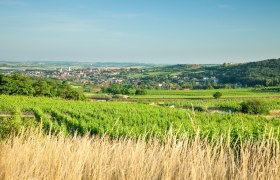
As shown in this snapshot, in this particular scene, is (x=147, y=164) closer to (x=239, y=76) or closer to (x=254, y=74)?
(x=254, y=74)

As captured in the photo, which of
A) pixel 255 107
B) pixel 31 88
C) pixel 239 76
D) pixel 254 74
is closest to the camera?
pixel 255 107

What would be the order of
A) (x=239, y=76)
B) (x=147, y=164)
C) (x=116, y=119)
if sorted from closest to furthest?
(x=147, y=164) < (x=116, y=119) < (x=239, y=76)

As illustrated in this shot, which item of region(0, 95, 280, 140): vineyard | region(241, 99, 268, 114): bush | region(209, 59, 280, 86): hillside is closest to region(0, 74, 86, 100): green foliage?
region(0, 95, 280, 140): vineyard

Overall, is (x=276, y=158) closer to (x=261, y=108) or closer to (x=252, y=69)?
(x=261, y=108)

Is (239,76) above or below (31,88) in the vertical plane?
above

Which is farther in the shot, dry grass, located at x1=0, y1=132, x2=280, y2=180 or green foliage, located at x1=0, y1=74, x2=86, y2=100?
green foliage, located at x1=0, y1=74, x2=86, y2=100

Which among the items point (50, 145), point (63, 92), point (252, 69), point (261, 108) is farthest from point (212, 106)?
point (252, 69)

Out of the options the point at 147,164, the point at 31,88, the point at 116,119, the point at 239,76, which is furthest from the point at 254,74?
the point at 147,164

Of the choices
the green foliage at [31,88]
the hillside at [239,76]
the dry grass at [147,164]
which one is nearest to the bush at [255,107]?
the green foliage at [31,88]

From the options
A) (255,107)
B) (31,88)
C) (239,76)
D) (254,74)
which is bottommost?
(255,107)

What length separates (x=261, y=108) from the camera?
1879 inches

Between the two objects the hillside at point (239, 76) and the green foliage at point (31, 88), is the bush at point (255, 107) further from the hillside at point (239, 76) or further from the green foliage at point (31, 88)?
the hillside at point (239, 76)

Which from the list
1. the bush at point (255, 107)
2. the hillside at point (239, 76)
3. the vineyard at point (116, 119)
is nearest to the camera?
the vineyard at point (116, 119)

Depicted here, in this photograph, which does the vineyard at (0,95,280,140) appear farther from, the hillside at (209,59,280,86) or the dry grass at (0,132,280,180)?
the hillside at (209,59,280,86)
